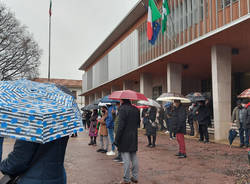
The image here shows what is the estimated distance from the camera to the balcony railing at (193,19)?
435 inches

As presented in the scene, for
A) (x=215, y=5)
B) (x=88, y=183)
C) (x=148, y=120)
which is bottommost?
(x=88, y=183)

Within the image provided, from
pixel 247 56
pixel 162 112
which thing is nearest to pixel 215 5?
pixel 247 56

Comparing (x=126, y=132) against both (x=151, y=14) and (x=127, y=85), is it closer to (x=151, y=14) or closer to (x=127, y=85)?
(x=151, y=14)

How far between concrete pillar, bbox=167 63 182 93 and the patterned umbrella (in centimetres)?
1585

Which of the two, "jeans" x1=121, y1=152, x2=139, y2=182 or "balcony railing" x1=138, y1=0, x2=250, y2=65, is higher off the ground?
"balcony railing" x1=138, y1=0, x2=250, y2=65

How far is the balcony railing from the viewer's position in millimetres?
11039

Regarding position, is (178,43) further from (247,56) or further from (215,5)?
(247,56)

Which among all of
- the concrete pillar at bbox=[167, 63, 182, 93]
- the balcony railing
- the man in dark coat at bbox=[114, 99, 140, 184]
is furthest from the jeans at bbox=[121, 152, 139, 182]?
the concrete pillar at bbox=[167, 63, 182, 93]

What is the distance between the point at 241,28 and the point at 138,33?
1260 cm

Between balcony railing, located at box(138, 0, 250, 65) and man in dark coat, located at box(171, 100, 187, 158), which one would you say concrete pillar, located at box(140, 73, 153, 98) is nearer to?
balcony railing, located at box(138, 0, 250, 65)

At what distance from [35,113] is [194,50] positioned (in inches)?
538

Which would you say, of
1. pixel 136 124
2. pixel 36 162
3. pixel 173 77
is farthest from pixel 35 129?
pixel 173 77

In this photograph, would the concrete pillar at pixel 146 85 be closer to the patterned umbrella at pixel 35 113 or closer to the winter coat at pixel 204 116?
the winter coat at pixel 204 116

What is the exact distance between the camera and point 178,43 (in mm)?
15367
